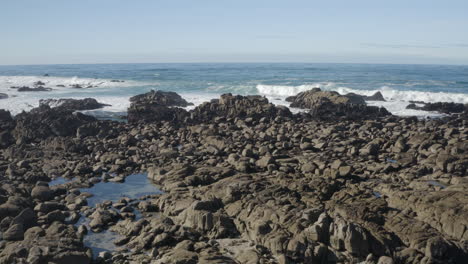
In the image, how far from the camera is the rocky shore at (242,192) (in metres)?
11.3

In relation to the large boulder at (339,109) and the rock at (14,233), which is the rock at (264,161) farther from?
the large boulder at (339,109)

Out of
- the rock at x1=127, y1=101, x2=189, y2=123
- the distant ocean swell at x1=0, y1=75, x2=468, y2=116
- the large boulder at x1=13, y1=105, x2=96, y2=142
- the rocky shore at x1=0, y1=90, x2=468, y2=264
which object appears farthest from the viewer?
the distant ocean swell at x1=0, y1=75, x2=468, y2=116

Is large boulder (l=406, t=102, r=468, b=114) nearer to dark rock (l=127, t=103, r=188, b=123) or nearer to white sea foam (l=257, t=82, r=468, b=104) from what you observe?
white sea foam (l=257, t=82, r=468, b=104)

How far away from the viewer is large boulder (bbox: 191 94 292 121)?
3269 cm

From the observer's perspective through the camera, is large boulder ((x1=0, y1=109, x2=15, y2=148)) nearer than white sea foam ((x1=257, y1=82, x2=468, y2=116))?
Yes

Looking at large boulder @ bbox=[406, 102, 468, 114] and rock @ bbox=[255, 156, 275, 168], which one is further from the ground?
large boulder @ bbox=[406, 102, 468, 114]

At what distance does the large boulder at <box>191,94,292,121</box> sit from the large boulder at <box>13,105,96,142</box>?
8.78 meters

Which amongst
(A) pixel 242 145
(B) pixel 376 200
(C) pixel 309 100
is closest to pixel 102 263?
(B) pixel 376 200

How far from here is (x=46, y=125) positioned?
27.9 metres

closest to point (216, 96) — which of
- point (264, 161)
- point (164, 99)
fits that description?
point (164, 99)

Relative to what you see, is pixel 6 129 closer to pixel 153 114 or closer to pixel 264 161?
pixel 153 114

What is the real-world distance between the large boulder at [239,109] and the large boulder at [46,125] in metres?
8.78

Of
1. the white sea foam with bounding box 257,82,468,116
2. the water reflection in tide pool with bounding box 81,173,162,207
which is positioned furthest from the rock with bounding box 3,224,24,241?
the white sea foam with bounding box 257,82,468,116

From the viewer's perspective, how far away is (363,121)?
30797mm
